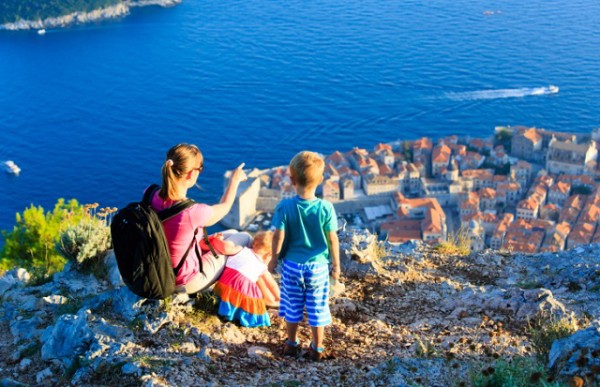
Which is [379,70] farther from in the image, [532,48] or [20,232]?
[20,232]

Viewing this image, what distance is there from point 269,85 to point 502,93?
16199mm

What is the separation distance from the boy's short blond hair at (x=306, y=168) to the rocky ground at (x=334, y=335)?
1157mm

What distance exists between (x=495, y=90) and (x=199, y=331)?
43.8 metres

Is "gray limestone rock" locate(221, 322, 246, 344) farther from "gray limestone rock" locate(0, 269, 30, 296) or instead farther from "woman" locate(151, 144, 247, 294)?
"gray limestone rock" locate(0, 269, 30, 296)

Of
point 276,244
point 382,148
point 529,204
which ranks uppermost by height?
point 276,244

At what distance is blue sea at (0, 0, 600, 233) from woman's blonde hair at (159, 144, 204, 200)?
29160 millimetres

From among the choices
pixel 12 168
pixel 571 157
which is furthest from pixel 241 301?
pixel 571 157

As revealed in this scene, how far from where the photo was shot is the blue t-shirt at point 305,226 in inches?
161

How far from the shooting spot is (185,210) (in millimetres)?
4281

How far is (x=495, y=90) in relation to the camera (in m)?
45.1

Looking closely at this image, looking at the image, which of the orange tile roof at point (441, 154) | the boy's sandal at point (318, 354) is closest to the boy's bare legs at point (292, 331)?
the boy's sandal at point (318, 354)

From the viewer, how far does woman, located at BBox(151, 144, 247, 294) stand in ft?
13.9

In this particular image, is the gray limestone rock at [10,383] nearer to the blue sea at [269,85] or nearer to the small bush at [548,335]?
the small bush at [548,335]

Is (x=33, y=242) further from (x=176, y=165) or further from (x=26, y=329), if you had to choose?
(x=176, y=165)
